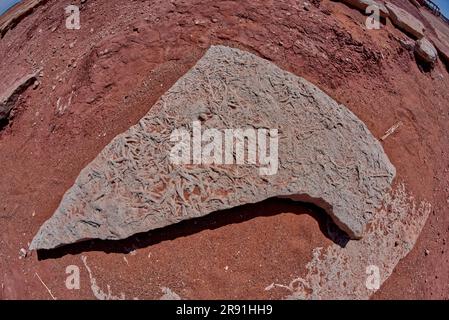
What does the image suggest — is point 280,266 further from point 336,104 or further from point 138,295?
point 336,104

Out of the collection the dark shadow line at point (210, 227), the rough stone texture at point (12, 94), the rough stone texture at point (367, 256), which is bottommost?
the rough stone texture at point (12, 94)

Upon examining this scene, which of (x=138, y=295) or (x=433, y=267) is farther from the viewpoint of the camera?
(x=433, y=267)

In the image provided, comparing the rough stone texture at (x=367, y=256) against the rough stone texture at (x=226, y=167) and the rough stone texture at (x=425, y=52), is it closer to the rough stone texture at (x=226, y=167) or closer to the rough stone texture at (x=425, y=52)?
the rough stone texture at (x=226, y=167)

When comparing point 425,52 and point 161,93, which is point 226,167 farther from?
point 425,52

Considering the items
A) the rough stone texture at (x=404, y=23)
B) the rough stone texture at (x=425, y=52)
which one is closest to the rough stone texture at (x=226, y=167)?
the rough stone texture at (x=425, y=52)

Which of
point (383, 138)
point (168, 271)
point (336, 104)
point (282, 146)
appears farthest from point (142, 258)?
point (383, 138)

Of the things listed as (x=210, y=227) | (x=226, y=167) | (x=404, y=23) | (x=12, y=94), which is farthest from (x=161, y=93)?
(x=404, y=23)
